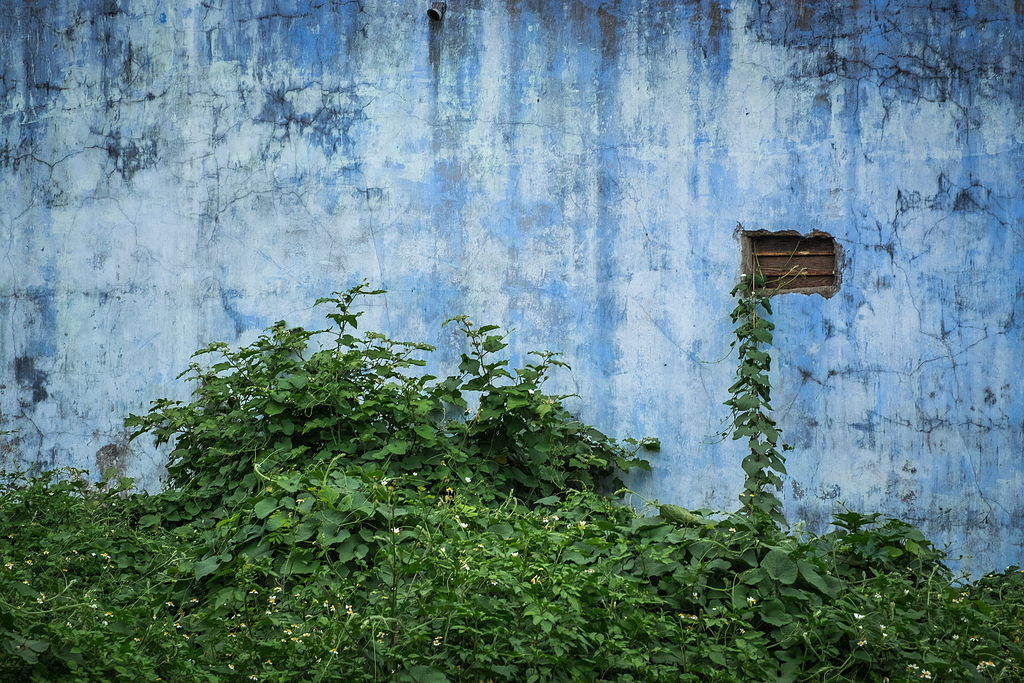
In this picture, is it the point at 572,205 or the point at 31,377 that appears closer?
the point at 572,205

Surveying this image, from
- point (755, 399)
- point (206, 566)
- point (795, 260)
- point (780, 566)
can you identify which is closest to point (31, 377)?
point (206, 566)

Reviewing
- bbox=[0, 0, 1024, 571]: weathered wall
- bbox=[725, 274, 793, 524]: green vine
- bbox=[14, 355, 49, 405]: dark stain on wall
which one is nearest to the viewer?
bbox=[725, 274, 793, 524]: green vine

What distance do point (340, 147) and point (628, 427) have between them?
2517mm

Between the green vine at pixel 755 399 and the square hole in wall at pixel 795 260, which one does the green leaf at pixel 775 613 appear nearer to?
the green vine at pixel 755 399

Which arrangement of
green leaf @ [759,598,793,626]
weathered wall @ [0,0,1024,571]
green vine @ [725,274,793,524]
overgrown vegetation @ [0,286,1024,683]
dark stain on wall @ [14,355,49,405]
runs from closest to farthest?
1. overgrown vegetation @ [0,286,1024,683]
2. green leaf @ [759,598,793,626]
3. green vine @ [725,274,793,524]
4. weathered wall @ [0,0,1024,571]
5. dark stain on wall @ [14,355,49,405]

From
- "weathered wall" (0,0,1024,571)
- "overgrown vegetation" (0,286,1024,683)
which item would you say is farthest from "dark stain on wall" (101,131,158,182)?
"overgrown vegetation" (0,286,1024,683)

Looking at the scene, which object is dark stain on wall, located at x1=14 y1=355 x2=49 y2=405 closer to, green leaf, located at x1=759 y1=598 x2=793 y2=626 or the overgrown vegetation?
the overgrown vegetation

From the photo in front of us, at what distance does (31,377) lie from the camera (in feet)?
17.3

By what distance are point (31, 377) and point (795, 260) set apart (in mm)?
4889

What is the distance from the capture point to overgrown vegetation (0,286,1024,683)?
8.68 ft

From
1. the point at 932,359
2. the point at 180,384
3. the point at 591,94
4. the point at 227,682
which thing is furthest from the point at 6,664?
the point at 932,359

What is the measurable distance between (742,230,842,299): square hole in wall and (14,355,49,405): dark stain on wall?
14.8ft

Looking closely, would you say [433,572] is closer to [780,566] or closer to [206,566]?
[206,566]

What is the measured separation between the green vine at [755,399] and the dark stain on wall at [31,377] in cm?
432
